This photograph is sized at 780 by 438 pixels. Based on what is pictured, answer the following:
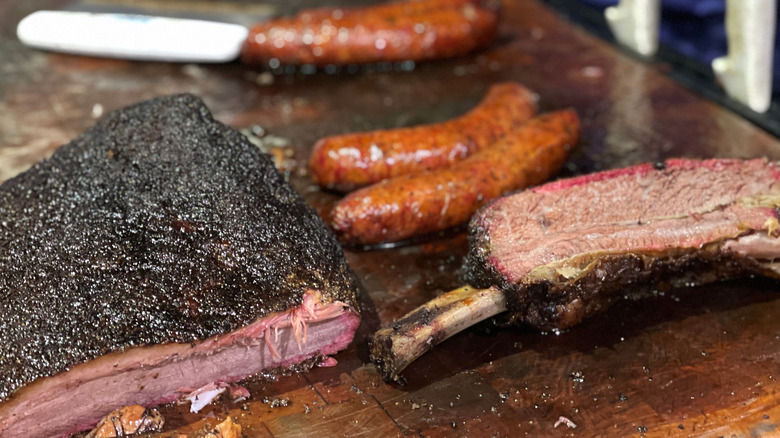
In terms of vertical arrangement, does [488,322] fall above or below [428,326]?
below

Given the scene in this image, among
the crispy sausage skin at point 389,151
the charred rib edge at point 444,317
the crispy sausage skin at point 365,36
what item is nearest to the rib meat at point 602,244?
the charred rib edge at point 444,317

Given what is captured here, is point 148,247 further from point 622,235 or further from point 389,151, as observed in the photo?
point 622,235

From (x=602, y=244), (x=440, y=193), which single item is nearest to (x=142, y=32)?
(x=440, y=193)

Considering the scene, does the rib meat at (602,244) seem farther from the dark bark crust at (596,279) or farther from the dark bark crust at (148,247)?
the dark bark crust at (148,247)

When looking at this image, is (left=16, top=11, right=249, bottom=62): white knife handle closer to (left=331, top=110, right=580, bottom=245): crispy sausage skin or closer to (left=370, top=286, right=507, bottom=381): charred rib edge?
(left=331, top=110, right=580, bottom=245): crispy sausage skin

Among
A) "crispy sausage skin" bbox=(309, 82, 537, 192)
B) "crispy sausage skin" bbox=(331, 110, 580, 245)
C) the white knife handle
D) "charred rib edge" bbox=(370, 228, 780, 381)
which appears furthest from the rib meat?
the white knife handle

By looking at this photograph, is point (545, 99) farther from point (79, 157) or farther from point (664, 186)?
point (79, 157)
